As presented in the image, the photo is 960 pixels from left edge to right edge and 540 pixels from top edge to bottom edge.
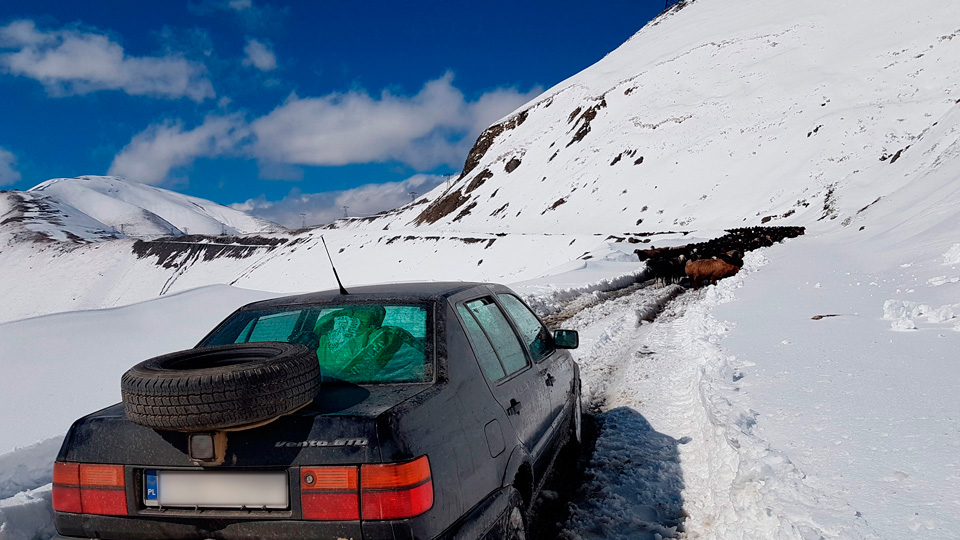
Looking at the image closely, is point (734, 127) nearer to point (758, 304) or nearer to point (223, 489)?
point (758, 304)

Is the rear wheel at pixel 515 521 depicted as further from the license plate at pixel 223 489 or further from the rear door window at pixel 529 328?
the rear door window at pixel 529 328

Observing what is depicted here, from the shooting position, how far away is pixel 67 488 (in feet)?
7.54

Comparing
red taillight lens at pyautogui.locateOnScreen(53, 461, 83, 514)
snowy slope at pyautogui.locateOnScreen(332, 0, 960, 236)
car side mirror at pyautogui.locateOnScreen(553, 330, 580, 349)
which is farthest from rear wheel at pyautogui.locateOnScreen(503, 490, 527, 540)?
snowy slope at pyautogui.locateOnScreen(332, 0, 960, 236)

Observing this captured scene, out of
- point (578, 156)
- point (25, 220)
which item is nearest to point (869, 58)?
point (578, 156)

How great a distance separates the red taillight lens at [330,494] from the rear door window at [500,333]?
129 cm

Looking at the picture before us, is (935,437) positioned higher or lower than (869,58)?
lower

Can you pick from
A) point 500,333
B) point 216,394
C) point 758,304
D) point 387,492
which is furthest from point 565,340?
point 758,304

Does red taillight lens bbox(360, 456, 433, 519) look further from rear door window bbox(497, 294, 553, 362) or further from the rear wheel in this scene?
rear door window bbox(497, 294, 553, 362)

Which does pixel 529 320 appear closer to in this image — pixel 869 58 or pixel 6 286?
pixel 869 58

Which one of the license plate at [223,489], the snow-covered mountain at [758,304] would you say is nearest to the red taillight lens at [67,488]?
the license plate at [223,489]

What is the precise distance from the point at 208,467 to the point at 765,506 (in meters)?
2.87

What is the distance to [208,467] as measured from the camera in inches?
81.4

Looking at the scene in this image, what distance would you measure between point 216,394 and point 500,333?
1818mm

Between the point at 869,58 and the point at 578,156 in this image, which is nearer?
the point at 869,58
